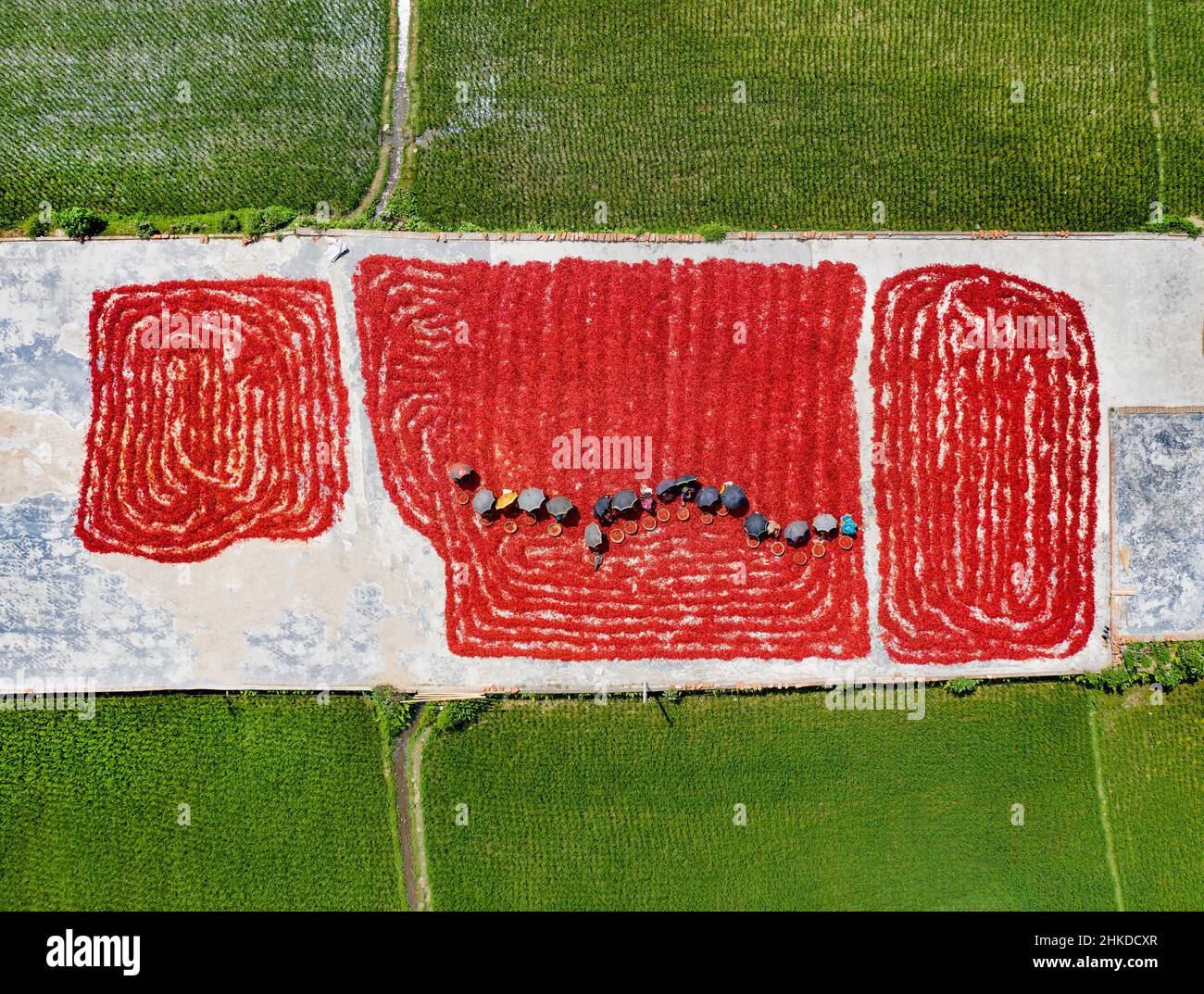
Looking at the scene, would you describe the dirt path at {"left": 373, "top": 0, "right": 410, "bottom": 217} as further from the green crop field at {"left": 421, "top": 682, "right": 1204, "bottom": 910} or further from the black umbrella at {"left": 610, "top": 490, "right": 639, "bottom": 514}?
the green crop field at {"left": 421, "top": 682, "right": 1204, "bottom": 910}

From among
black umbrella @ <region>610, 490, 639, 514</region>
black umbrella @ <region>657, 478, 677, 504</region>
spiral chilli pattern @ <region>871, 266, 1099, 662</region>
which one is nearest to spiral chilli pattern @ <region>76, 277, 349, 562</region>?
black umbrella @ <region>610, 490, 639, 514</region>

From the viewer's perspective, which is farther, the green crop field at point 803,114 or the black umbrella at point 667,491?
the green crop field at point 803,114

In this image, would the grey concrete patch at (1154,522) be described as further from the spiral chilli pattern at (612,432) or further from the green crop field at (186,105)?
the green crop field at (186,105)

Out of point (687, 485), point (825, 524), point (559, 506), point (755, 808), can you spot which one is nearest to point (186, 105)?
point (559, 506)

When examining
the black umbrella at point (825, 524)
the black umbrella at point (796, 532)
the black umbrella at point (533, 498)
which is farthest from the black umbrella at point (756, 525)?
the black umbrella at point (533, 498)

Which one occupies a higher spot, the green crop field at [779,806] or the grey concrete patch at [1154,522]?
the grey concrete patch at [1154,522]

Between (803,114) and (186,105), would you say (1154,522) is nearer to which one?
A: (803,114)
